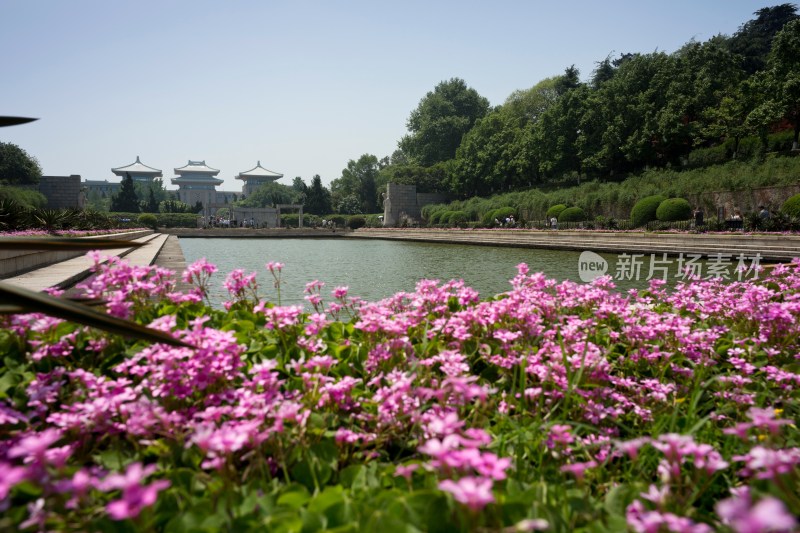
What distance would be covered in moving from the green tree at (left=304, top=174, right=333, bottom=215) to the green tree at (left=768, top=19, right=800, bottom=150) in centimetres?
4213

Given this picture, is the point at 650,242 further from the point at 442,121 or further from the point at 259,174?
the point at 259,174

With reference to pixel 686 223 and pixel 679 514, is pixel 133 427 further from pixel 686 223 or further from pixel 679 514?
pixel 686 223

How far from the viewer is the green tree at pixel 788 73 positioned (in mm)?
19891

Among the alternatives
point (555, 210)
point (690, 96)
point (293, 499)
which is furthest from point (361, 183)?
point (293, 499)

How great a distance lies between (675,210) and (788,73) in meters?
7.64

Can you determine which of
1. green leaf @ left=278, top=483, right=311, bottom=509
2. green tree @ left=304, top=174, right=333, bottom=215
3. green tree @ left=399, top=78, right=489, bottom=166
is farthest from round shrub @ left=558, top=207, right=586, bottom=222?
green tree @ left=304, top=174, right=333, bottom=215

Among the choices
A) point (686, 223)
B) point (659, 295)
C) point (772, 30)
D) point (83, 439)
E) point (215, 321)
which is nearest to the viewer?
point (83, 439)

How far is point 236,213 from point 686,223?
4287cm

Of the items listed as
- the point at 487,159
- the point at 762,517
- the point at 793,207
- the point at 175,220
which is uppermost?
the point at 487,159

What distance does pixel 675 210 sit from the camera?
1950cm

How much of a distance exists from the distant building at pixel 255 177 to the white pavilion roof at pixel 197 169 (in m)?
7.56

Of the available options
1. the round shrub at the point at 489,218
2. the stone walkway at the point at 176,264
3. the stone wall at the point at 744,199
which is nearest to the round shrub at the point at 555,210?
the round shrub at the point at 489,218

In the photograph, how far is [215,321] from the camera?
2205 mm

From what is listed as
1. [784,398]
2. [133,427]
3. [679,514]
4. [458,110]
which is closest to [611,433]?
[679,514]
